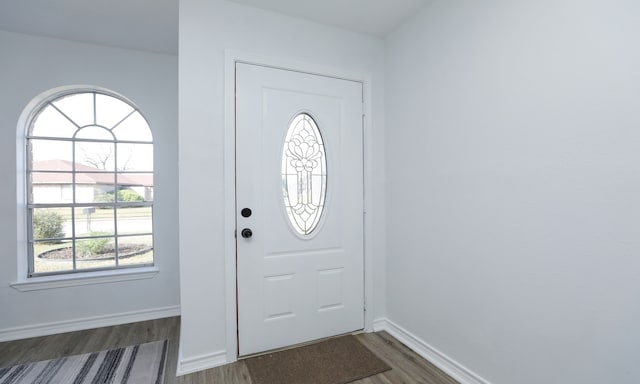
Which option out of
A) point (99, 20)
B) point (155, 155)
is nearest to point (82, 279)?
point (155, 155)

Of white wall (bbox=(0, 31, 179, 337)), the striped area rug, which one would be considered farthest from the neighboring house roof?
the striped area rug

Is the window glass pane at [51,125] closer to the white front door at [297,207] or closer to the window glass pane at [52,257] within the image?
the window glass pane at [52,257]

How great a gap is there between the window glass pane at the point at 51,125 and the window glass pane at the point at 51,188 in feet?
1.23

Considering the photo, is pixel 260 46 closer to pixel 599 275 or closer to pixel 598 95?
pixel 598 95

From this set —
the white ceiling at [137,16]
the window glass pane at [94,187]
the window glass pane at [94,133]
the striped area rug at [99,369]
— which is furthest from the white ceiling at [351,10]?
the striped area rug at [99,369]

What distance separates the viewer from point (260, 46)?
2.12m

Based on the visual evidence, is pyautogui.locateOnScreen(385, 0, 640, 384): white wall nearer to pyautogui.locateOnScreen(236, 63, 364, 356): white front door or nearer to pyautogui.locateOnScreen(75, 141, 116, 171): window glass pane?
pyautogui.locateOnScreen(236, 63, 364, 356): white front door

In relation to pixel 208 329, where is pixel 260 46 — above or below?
above

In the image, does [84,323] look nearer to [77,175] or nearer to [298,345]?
[77,175]

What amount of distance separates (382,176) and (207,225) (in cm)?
150

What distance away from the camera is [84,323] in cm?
259

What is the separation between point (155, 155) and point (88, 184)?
0.67m

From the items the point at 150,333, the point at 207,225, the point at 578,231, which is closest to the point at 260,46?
the point at 207,225

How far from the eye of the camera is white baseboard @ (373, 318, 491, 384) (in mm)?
1764
